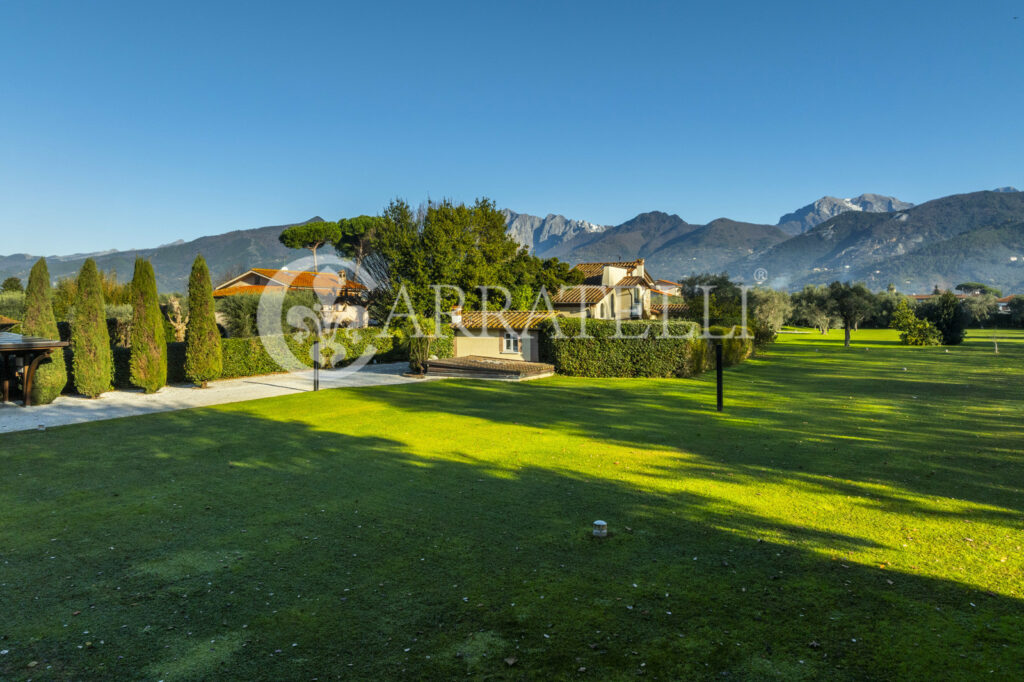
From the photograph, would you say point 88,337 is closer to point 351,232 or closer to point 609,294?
point 609,294

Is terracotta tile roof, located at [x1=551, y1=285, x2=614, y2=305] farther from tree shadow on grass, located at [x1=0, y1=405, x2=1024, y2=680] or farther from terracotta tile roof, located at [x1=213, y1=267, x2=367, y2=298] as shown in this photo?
tree shadow on grass, located at [x1=0, y1=405, x2=1024, y2=680]

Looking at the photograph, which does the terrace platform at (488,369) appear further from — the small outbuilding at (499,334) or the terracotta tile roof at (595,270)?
the terracotta tile roof at (595,270)

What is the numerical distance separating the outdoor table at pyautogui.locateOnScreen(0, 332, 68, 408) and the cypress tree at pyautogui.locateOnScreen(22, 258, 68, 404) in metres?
0.19

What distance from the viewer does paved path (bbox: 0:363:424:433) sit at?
15043mm

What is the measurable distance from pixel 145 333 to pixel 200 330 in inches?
76.3

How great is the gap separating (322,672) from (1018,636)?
532 cm

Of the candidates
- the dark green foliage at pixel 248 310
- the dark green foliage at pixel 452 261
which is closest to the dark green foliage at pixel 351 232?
the dark green foliage at pixel 452 261

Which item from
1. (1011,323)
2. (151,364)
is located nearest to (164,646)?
(151,364)

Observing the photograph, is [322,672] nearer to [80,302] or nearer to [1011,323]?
[80,302]

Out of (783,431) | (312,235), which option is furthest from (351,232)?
(783,431)

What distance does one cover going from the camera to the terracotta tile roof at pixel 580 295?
37469mm

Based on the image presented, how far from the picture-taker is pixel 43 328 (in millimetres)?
17969

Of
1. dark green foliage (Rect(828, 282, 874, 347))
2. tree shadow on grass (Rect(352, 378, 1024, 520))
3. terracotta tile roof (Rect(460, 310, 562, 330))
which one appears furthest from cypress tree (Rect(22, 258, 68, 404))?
dark green foliage (Rect(828, 282, 874, 347))

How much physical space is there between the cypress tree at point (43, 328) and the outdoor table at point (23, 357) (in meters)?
0.19
